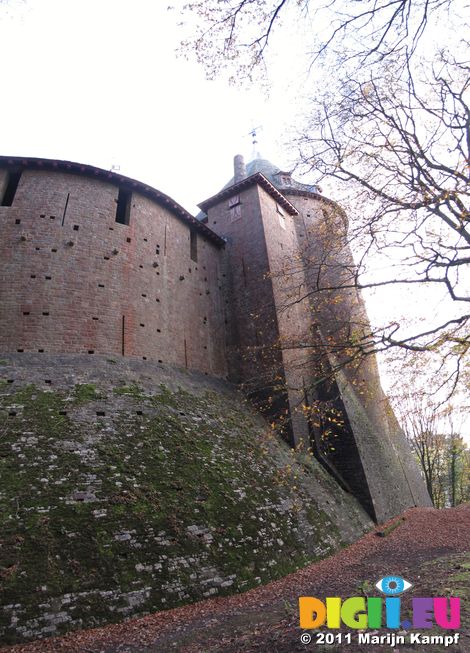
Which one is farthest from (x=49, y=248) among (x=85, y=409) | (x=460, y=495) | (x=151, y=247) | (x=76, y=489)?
(x=460, y=495)

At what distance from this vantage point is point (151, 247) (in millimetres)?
13242

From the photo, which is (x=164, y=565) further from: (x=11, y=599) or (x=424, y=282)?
(x=424, y=282)

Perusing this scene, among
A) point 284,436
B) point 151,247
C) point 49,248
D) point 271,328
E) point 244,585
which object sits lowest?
point 244,585

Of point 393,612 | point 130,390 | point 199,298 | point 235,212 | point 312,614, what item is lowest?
point 312,614

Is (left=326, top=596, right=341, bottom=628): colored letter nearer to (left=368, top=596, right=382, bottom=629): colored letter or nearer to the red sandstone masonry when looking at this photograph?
(left=368, top=596, right=382, bottom=629): colored letter

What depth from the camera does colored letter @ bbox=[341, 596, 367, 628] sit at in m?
3.91

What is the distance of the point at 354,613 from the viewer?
13.6 ft

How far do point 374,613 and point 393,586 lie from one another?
170 centimetres

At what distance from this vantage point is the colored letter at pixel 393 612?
371 centimetres

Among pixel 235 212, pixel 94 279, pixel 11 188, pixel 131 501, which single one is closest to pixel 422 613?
pixel 131 501

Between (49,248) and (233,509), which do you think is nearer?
(233,509)

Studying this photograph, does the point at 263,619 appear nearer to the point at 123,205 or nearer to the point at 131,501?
the point at 131,501

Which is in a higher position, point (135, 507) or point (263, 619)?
point (135, 507)

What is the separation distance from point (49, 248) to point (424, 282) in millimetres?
10589
